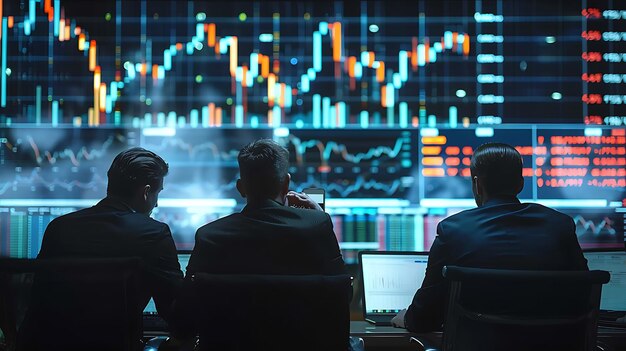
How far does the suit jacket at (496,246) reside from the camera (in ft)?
6.35

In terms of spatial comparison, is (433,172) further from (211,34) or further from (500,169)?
(500,169)

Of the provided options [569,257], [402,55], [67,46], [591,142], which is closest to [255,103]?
[402,55]

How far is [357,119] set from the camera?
381 centimetres

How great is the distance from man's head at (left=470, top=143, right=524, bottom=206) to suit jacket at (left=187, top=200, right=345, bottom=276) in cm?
57

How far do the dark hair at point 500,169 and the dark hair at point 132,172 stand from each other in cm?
105

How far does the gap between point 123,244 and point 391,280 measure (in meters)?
1.30

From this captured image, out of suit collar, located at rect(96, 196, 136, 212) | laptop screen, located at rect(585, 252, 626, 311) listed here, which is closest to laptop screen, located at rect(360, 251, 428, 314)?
laptop screen, located at rect(585, 252, 626, 311)

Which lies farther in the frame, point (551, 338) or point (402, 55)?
point (402, 55)

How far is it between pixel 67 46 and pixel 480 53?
91.1 inches

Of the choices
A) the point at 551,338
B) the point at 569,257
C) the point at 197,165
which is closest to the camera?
the point at 551,338

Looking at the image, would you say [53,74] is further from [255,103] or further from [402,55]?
[402,55]

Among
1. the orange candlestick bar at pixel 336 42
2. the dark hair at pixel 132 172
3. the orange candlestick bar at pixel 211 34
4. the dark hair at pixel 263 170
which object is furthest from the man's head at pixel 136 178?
the orange candlestick bar at pixel 336 42

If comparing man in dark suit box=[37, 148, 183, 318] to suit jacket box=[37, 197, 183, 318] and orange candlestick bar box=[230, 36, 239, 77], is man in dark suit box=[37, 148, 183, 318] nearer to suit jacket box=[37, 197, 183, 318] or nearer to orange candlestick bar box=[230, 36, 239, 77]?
suit jacket box=[37, 197, 183, 318]

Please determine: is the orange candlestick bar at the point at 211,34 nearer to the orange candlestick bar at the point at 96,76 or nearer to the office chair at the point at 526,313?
the orange candlestick bar at the point at 96,76
